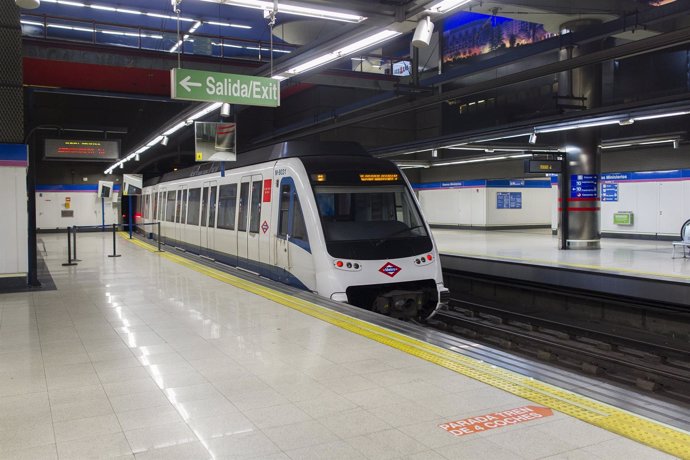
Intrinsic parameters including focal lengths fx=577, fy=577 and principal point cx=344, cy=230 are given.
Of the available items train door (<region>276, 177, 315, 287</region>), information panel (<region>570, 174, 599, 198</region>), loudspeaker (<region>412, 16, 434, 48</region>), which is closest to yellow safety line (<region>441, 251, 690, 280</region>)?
information panel (<region>570, 174, 599, 198</region>)

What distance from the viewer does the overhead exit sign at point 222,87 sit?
7.81 m

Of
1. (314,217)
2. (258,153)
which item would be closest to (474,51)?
(258,153)

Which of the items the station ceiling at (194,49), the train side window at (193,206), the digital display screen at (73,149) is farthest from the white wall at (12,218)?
the digital display screen at (73,149)

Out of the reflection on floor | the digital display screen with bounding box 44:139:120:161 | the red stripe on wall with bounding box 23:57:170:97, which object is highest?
the red stripe on wall with bounding box 23:57:170:97

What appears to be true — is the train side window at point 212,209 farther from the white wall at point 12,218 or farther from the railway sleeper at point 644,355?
the railway sleeper at point 644,355

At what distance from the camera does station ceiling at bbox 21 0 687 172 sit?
6.67 m

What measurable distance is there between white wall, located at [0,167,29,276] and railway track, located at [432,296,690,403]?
6.51 m

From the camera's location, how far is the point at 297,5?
5.59 metres

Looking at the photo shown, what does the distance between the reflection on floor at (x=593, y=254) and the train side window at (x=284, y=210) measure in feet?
19.9

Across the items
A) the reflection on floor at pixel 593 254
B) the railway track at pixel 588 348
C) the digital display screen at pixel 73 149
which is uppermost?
the digital display screen at pixel 73 149

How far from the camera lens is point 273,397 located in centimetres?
404

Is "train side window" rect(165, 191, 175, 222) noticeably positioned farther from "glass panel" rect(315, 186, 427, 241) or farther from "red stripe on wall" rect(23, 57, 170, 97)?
"glass panel" rect(315, 186, 427, 241)

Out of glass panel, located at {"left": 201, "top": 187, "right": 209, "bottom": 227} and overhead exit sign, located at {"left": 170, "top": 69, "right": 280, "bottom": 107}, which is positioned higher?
overhead exit sign, located at {"left": 170, "top": 69, "right": 280, "bottom": 107}

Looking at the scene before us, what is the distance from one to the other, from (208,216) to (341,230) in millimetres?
5776
